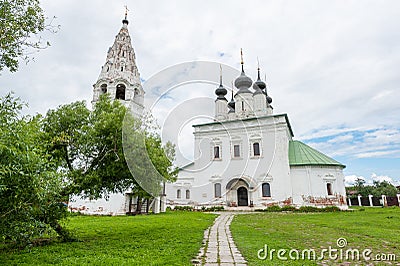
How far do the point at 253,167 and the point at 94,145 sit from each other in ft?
72.8

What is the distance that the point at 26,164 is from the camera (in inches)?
174

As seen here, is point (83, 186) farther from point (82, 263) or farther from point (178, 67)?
point (178, 67)

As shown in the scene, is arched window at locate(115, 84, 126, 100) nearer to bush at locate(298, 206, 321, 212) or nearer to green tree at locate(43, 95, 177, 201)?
green tree at locate(43, 95, 177, 201)

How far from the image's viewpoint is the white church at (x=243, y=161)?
1000 inches

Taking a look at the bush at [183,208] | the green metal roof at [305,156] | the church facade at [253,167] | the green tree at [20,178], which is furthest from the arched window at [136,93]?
the green tree at [20,178]

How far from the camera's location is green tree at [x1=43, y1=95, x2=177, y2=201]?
833cm

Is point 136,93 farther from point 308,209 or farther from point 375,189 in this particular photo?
point 375,189

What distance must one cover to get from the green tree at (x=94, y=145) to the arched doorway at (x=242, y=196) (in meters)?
21.1

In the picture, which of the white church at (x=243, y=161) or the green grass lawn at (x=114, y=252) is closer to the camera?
the green grass lawn at (x=114, y=252)

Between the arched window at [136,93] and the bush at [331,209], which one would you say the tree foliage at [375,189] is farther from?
the arched window at [136,93]

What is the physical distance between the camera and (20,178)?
4.50m

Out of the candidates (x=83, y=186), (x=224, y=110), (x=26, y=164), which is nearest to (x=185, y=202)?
(x=224, y=110)

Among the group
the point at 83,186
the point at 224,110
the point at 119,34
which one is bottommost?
the point at 83,186

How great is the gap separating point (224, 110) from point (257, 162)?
28.6 ft
